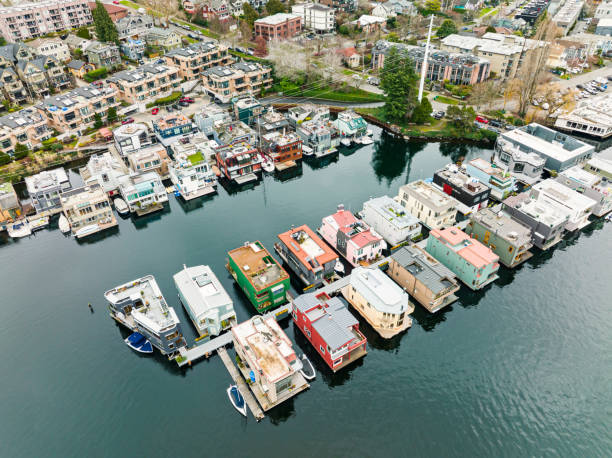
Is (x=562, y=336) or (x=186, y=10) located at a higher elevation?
(x=186, y=10)

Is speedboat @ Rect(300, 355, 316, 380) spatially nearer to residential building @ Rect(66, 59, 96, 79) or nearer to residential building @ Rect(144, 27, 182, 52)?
residential building @ Rect(66, 59, 96, 79)

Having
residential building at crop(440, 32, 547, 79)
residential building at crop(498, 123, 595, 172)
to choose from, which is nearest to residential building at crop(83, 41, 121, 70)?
residential building at crop(440, 32, 547, 79)

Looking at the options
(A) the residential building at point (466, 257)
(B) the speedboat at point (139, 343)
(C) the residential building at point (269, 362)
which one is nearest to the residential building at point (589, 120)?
A: (A) the residential building at point (466, 257)

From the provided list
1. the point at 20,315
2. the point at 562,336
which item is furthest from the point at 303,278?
the point at 20,315

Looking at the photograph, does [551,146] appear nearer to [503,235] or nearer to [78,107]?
[503,235]

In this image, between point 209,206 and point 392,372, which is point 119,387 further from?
point 209,206

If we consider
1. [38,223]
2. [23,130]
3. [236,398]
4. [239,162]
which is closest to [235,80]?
[239,162]
